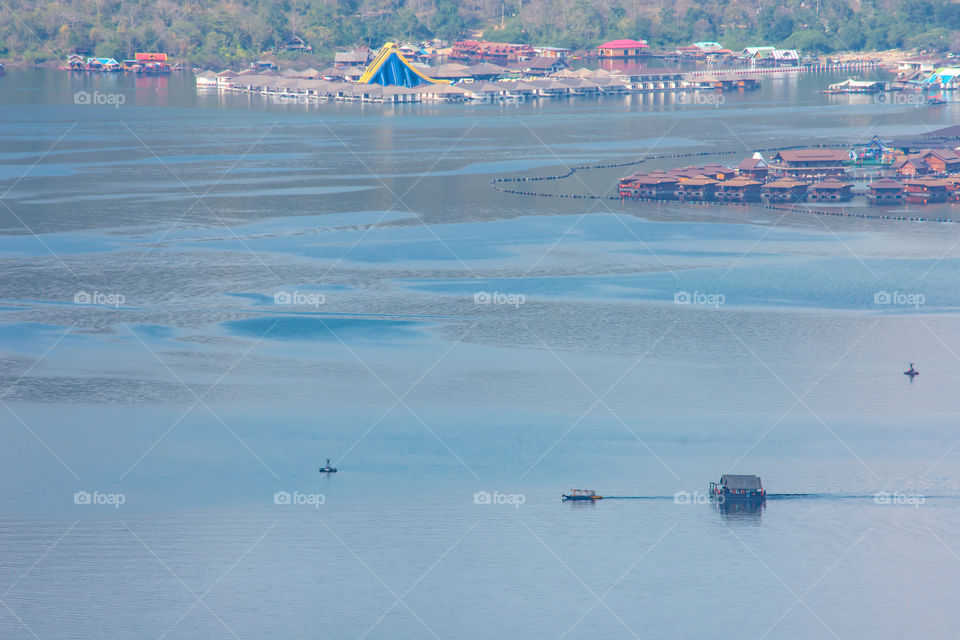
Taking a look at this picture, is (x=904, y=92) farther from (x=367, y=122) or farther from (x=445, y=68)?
(x=367, y=122)

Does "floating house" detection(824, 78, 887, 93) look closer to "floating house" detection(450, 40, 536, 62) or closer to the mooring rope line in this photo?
"floating house" detection(450, 40, 536, 62)

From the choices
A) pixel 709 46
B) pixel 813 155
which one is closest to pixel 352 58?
pixel 709 46

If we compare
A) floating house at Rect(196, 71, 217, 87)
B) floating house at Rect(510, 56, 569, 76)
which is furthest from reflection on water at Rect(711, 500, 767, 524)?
floating house at Rect(196, 71, 217, 87)

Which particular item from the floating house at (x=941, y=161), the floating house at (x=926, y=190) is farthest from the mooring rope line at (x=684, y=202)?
the floating house at (x=941, y=161)

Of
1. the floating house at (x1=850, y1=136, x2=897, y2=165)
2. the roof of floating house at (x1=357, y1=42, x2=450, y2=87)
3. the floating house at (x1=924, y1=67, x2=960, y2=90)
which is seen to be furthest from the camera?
the roof of floating house at (x1=357, y1=42, x2=450, y2=87)

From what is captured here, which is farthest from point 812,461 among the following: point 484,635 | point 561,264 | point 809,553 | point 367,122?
point 367,122

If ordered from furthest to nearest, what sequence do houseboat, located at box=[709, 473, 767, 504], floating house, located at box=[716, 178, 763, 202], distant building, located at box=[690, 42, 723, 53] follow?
distant building, located at box=[690, 42, 723, 53], floating house, located at box=[716, 178, 763, 202], houseboat, located at box=[709, 473, 767, 504]

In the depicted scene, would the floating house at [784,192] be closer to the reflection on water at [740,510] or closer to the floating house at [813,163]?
the floating house at [813,163]
